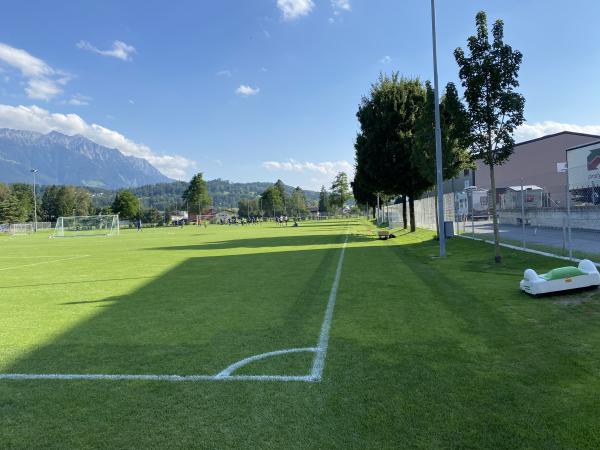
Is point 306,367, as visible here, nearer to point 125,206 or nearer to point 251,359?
point 251,359

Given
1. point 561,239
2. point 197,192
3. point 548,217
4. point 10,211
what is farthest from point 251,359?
point 197,192

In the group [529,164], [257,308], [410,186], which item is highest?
[529,164]

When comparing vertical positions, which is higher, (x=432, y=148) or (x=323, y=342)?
(x=432, y=148)

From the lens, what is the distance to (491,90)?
13172 mm

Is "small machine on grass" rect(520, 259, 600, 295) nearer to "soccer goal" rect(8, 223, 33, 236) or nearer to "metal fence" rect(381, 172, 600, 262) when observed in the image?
"metal fence" rect(381, 172, 600, 262)

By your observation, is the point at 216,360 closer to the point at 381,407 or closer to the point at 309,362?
the point at 309,362

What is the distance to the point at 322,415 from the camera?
378cm

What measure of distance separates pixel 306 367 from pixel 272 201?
142m

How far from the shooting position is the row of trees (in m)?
13.0

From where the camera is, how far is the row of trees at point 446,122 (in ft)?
42.8

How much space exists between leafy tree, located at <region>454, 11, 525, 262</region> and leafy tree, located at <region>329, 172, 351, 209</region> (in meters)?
102

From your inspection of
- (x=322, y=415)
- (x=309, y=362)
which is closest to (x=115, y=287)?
(x=309, y=362)

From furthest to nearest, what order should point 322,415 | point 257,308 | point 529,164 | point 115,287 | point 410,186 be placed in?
1. point 529,164
2. point 410,186
3. point 115,287
4. point 257,308
5. point 322,415

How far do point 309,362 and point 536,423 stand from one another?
245cm
